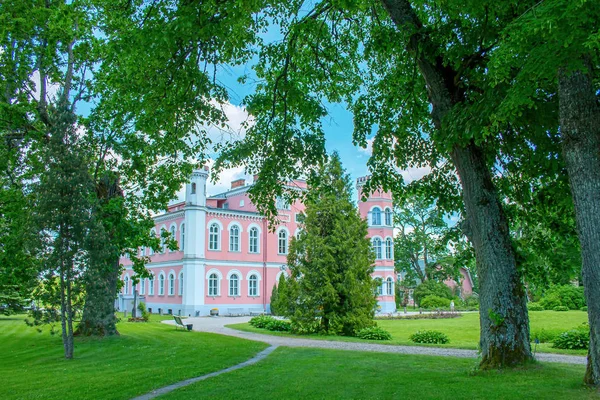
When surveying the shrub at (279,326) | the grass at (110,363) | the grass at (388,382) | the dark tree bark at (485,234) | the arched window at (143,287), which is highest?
the dark tree bark at (485,234)

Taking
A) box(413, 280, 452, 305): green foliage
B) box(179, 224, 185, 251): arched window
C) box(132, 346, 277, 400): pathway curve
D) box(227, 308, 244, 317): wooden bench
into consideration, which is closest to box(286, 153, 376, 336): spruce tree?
box(132, 346, 277, 400): pathway curve

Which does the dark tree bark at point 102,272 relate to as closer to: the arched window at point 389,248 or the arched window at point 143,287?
the arched window at point 143,287

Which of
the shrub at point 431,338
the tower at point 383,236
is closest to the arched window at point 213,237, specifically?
the tower at point 383,236

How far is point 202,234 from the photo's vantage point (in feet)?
120

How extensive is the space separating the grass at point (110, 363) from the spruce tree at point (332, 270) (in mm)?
4092

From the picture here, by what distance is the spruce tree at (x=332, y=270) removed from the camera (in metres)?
20.2

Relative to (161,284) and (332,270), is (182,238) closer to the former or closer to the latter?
(161,284)

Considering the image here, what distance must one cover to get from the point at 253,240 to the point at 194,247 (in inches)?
224

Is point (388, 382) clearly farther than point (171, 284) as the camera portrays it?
No

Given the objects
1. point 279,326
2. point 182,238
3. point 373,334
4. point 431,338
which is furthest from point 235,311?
point 431,338

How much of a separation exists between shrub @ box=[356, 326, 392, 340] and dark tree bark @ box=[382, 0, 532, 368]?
10371 mm

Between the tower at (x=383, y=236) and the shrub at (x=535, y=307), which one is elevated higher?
the tower at (x=383, y=236)

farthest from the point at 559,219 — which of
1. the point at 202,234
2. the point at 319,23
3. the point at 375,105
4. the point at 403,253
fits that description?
the point at 403,253

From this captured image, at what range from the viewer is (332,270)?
67.5 feet
